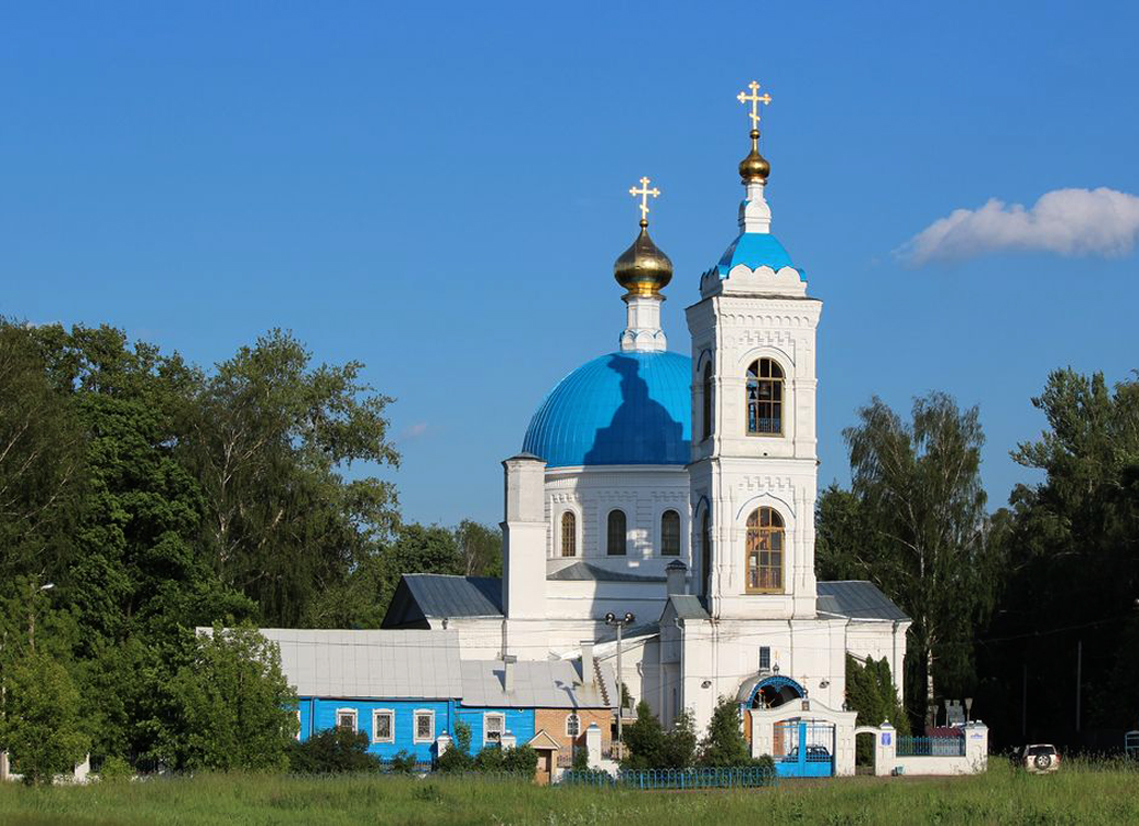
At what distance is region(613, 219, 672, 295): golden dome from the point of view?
178 feet

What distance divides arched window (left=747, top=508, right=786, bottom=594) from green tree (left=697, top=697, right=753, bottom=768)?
279 centimetres

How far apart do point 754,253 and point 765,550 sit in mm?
6649

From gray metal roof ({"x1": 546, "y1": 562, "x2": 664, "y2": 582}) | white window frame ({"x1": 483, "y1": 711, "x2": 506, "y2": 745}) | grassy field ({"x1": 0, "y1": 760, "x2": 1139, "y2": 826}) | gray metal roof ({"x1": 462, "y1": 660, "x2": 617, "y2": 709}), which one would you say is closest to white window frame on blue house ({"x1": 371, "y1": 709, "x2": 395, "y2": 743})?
gray metal roof ({"x1": 462, "y1": 660, "x2": 617, "y2": 709})

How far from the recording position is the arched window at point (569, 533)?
50.8 metres

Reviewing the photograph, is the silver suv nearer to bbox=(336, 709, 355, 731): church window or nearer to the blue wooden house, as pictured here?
the blue wooden house

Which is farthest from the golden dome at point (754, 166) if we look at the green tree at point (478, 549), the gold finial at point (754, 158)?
the green tree at point (478, 549)

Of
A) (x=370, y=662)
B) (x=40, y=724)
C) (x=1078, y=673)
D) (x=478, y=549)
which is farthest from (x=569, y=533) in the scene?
(x=478, y=549)

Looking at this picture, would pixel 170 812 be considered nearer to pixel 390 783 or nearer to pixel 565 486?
pixel 390 783

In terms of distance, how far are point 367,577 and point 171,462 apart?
28.7 ft

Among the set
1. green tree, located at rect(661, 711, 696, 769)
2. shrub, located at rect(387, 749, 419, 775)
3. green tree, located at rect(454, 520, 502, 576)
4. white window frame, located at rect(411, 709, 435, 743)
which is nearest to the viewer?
shrub, located at rect(387, 749, 419, 775)

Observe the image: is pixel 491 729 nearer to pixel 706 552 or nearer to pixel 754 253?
pixel 706 552

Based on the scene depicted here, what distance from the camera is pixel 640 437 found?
50594 mm

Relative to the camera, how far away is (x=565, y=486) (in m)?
50.8

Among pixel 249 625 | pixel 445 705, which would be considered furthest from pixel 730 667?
pixel 249 625
